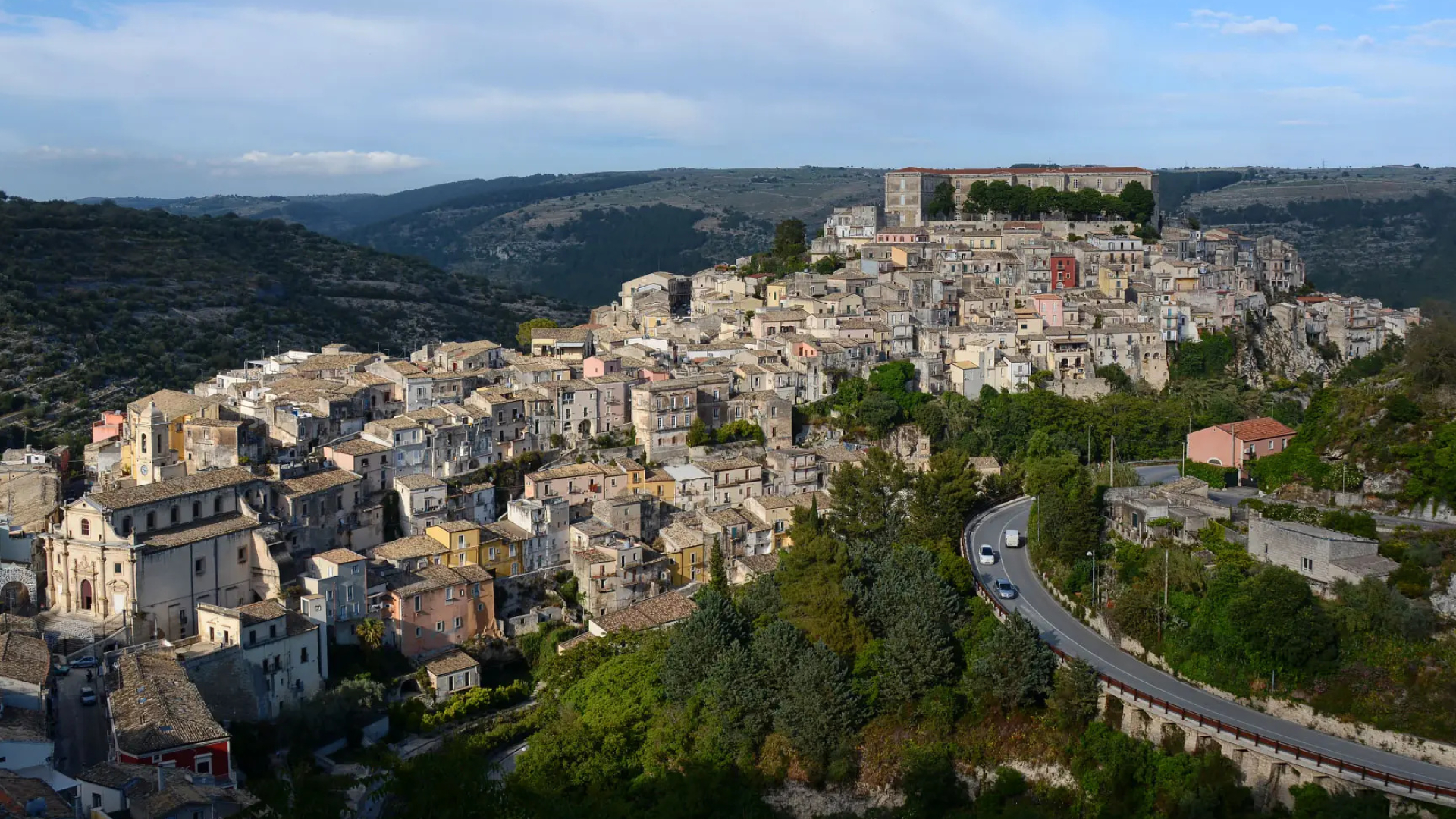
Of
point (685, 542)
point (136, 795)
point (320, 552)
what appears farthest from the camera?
point (685, 542)

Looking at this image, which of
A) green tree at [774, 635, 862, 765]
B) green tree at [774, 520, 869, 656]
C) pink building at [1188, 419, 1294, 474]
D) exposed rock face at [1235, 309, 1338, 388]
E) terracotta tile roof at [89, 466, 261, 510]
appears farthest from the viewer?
exposed rock face at [1235, 309, 1338, 388]

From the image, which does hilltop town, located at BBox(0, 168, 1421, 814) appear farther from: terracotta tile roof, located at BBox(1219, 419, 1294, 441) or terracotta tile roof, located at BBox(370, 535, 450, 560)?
terracotta tile roof, located at BBox(1219, 419, 1294, 441)

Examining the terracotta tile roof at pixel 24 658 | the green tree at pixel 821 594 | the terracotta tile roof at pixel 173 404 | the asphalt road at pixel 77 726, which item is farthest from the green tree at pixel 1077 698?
the terracotta tile roof at pixel 173 404

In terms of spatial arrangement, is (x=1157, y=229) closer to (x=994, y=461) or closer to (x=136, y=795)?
(x=994, y=461)

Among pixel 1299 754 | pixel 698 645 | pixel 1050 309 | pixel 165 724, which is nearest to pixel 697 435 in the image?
pixel 698 645

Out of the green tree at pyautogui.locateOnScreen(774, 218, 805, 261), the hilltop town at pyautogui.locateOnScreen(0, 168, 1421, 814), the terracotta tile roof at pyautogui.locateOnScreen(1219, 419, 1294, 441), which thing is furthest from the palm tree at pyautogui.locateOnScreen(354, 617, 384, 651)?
the green tree at pyautogui.locateOnScreen(774, 218, 805, 261)

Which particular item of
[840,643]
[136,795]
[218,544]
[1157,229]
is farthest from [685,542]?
[1157,229]
